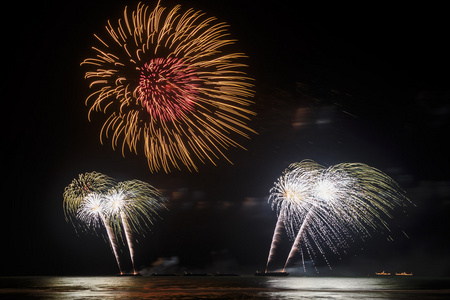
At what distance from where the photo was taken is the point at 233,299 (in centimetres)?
3284

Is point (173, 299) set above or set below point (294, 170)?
below

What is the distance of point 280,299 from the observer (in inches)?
1305

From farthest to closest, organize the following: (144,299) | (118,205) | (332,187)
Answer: (118,205), (332,187), (144,299)

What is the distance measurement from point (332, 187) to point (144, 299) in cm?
2293

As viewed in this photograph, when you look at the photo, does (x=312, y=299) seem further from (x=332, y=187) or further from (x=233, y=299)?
(x=332, y=187)

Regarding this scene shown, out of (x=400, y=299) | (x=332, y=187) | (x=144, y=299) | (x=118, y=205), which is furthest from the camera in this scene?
(x=118, y=205)

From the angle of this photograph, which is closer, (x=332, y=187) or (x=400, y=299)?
(x=400, y=299)

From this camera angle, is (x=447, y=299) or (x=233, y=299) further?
(x=447, y=299)

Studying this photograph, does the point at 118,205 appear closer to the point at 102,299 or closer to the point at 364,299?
the point at 102,299

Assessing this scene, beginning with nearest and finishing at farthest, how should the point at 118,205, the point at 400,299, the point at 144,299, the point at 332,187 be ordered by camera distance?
the point at 144,299 → the point at 400,299 → the point at 332,187 → the point at 118,205

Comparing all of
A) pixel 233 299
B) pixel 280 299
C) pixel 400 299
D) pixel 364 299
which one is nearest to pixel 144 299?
pixel 233 299

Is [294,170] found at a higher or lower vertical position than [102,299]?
higher

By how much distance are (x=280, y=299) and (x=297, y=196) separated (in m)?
18.3

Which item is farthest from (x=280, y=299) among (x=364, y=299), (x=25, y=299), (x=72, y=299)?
(x=25, y=299)
